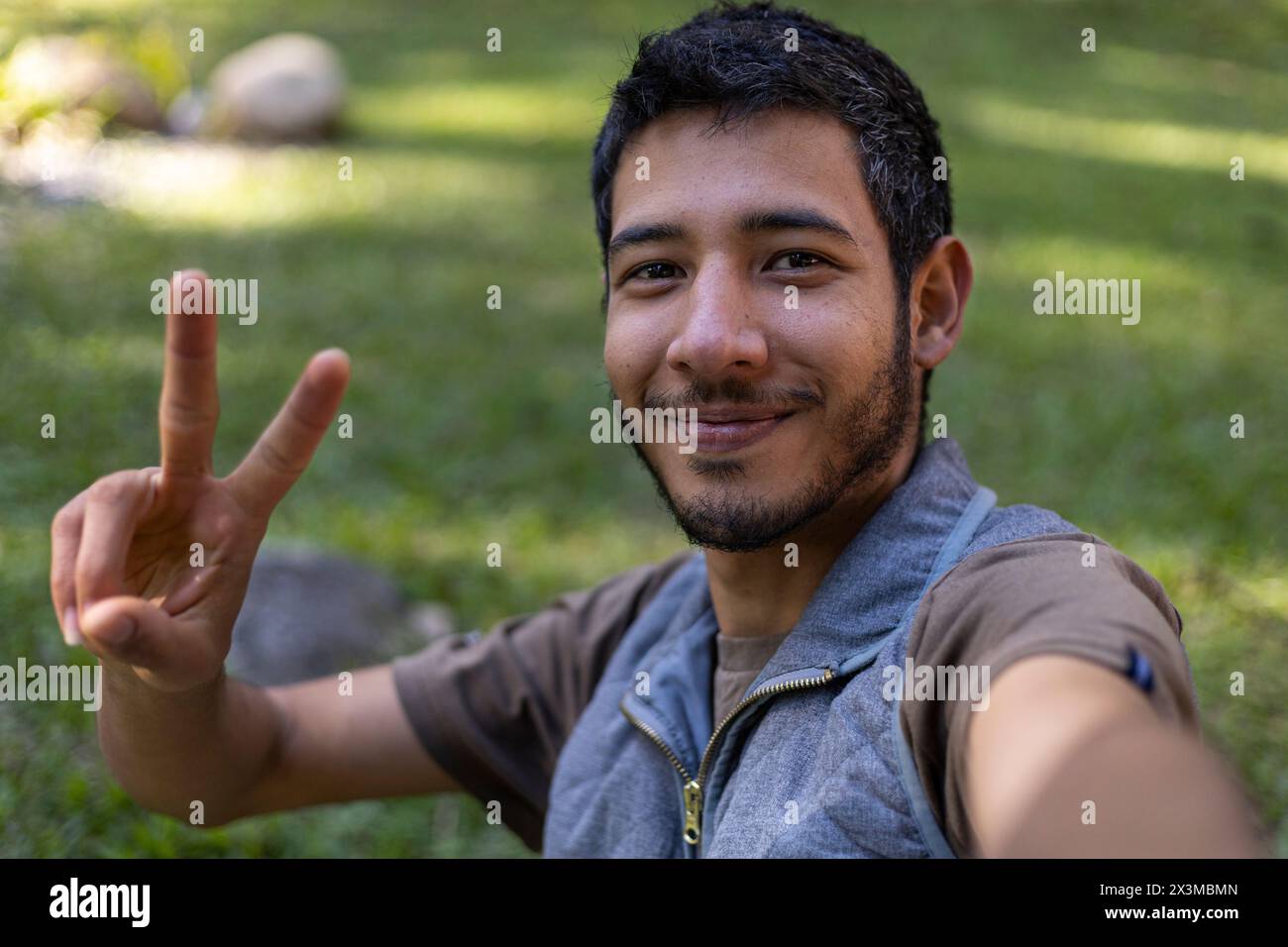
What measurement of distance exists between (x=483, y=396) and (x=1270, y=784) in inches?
155

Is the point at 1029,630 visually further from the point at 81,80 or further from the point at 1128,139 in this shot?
the point at 1128,139

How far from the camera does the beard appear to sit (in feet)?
6.76

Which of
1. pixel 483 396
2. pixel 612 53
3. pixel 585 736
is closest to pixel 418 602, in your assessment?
pixel 483 396

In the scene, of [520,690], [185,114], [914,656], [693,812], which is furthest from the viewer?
[185,114]

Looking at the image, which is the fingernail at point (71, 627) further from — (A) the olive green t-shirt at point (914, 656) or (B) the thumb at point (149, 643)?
(A) the olive green t-shirt at point (914, 656)

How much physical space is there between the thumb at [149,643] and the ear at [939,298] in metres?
1.30

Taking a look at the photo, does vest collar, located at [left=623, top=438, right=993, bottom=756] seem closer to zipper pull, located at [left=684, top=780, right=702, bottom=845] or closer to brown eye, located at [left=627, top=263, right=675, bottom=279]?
zipper pull, located at [left=684, top=780, right=702, bottom=845]

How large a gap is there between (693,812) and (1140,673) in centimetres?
90

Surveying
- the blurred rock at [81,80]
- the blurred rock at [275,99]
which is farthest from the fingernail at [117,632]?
the blurred rock at [275,99]

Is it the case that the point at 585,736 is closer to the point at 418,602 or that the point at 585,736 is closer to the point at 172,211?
the point at 418,602

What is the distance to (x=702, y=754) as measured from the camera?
215cm

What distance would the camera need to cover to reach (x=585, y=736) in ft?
7.79

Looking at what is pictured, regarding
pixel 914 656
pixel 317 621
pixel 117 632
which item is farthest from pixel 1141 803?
pixel 317 621

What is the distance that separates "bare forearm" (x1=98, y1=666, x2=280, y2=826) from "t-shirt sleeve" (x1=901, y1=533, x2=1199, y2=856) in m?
1.26
